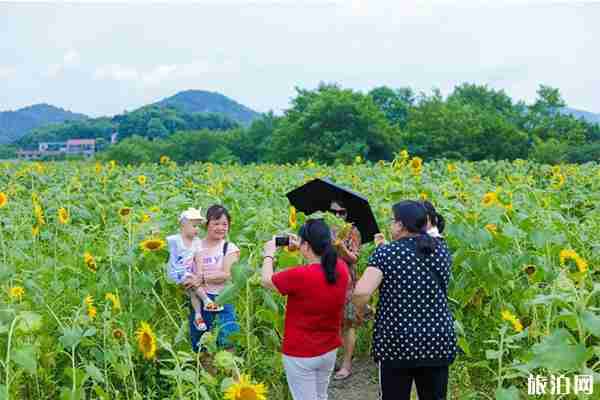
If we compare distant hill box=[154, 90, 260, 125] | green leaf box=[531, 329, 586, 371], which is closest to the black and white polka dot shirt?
green leaf box=[531, 329, 586, 371]

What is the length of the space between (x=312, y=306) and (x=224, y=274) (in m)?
0.91

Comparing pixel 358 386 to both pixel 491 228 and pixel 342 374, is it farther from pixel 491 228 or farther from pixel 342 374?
pixel 491 228

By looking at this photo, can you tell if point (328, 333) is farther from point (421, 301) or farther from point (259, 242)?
point (259, 242)

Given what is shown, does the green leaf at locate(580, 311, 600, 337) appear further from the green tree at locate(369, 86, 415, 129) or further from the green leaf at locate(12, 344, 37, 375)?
the green tree at locate(369, 86, 415, 129)

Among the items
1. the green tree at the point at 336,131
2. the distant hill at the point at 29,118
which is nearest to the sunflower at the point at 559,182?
the green tree at the point at 336,131

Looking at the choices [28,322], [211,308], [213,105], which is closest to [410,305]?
[211,308]

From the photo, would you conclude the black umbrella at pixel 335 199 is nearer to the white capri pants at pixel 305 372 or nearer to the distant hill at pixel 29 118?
the white capri pants at pixel 305 372

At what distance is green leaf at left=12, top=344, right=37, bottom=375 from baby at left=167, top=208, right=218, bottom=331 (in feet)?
4.12

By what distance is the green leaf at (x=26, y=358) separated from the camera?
2.26 metres

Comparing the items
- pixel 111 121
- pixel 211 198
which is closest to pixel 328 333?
pixel 211 198

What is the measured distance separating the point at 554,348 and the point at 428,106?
40.4 m

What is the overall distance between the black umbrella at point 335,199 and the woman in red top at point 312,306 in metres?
0.81

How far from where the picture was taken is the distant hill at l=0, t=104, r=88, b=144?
6511 inches

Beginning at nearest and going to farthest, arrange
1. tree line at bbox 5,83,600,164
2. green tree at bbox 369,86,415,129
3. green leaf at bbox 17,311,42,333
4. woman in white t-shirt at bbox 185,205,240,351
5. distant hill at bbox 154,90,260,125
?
green leaf at bbox 17,311,42,333 → woman in white t-shirt at bbox 185,205,240,351 → tree line at bbox 5,83,600,164 → green tree at bbox 369,86,415,129 → distant hill at bbox 154,90,260,125
